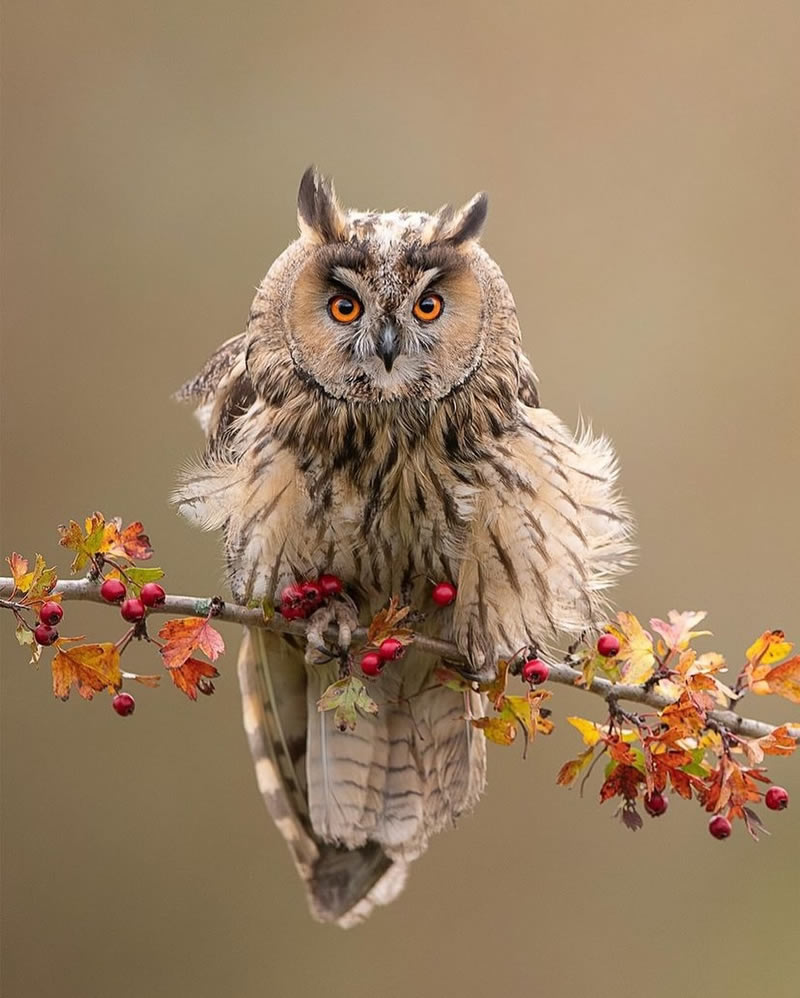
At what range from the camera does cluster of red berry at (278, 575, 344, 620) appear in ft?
6.12

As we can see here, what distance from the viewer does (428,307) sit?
6.27 ft

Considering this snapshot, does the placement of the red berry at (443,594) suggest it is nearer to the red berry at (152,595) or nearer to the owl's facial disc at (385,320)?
the owl's facial disc at (385,320)

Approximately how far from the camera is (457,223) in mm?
1953

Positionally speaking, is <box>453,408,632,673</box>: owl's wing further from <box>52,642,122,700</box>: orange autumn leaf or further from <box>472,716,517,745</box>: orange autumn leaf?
<box>52,642,122,700</box>: orange autumn leaf

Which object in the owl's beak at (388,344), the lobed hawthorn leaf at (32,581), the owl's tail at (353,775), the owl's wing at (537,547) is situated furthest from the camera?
the owl's tail at (353,775)

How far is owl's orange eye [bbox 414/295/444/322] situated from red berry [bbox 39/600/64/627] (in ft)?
2.30

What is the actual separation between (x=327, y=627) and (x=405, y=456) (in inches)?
10.9

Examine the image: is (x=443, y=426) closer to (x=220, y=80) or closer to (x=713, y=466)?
(x=713, y=466)

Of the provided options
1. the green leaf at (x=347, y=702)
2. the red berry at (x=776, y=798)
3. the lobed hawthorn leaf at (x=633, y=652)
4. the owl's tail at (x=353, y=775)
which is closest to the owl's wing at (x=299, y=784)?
the owl's tail at (x=353, y=775)

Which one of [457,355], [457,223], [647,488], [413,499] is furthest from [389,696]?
[647,488]

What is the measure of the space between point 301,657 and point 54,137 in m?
2.61

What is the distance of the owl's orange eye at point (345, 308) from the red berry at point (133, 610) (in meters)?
0.58

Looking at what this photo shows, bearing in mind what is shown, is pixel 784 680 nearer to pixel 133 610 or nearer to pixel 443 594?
pixel 443 594

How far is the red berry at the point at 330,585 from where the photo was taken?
6.36 feet
